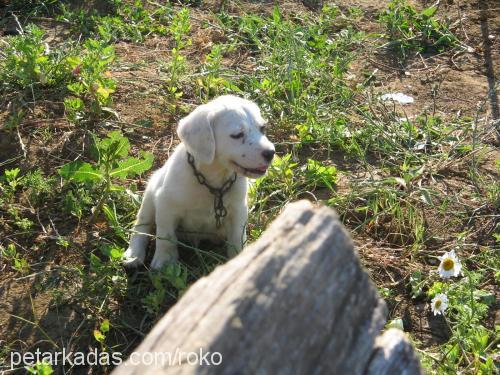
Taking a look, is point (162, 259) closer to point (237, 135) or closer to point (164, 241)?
point (164, 241)

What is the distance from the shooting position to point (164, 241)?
3.80 m

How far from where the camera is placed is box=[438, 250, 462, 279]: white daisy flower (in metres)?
3.76

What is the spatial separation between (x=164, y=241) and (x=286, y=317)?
184 centimetres

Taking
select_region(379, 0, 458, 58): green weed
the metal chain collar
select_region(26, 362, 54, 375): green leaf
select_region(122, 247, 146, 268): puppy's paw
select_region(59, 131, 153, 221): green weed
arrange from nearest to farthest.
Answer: select_region(26, 362, 54, 375): green leaf
the metal chain collar
select_region(122, 247, 146, 268): puppy's paw
select_region(59, 131, 153, 221): green weed
select_region(379, 0, 458, 58): green weed

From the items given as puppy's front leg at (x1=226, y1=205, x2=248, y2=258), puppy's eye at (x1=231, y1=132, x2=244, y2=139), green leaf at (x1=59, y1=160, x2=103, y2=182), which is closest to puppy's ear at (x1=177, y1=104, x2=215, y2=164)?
puppy's eye at (x1=231, y1=132, x2=244, y2=139)

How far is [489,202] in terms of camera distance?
15.0 feet

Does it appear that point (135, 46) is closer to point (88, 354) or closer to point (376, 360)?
point (88, 354)

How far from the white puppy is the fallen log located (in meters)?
1.32

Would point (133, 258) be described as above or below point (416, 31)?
above

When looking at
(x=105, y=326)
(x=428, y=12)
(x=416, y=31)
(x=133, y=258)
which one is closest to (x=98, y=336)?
(x=105, y=326)

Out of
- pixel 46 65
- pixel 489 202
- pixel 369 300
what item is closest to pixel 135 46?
pixel 46 65

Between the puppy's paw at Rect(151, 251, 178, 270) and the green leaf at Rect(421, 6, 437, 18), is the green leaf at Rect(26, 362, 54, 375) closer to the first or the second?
Answer: the puppy's paw at Rect(151, 251, 178, 270)

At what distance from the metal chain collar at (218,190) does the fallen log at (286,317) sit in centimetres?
144

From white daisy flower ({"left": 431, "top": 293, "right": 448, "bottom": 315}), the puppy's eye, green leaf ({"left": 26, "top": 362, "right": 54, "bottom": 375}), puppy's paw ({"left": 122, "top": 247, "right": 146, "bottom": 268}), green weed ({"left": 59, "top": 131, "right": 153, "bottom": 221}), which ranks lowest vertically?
white daisy flower ({"left": 431, "top": 293, "right": 448, "bottom": 315})
